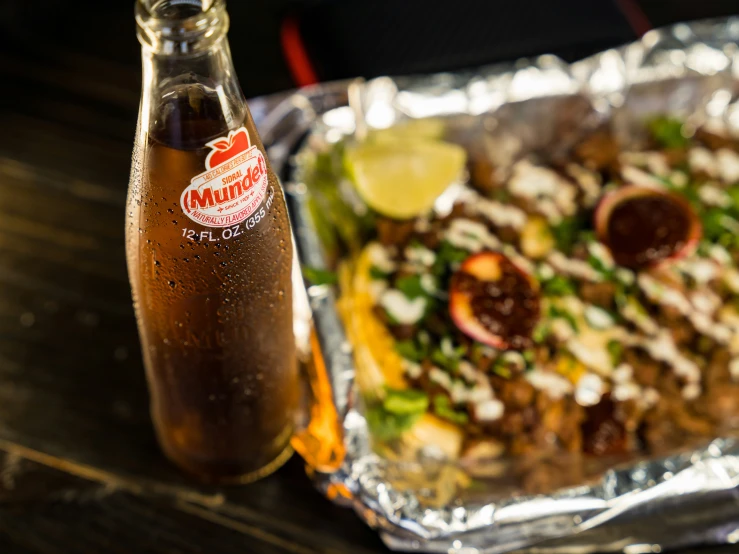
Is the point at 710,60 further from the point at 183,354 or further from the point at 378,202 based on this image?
the point at 183,354

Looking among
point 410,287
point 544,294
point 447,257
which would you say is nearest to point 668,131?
point 544,294

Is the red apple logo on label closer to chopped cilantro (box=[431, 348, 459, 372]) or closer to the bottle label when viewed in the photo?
the bottle label

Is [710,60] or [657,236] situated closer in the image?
[657,236]

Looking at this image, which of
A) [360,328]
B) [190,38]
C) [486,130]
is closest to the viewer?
[190,38]

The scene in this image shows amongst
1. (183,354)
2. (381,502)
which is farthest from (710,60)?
(183,354)

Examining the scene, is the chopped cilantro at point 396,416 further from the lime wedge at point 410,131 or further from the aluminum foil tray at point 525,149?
the lime wedge at point 410,131

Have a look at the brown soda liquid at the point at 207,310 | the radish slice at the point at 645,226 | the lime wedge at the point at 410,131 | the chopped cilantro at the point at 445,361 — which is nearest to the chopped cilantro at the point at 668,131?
the radish slice at the point at 645,226

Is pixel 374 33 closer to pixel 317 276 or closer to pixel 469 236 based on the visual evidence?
pixel 469 236
